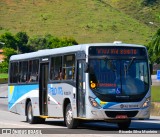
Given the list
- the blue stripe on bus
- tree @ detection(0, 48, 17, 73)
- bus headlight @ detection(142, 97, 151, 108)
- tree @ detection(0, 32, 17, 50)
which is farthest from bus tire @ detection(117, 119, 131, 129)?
tree @ detection(0, 32, 17, 50)

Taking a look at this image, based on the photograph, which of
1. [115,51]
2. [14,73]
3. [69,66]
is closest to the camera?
[115,51]

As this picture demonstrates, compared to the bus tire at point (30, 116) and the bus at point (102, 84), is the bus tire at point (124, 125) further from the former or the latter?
the bus tire at point (30, 116)

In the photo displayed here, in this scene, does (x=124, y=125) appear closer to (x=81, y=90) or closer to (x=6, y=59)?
(x=81, y=90)

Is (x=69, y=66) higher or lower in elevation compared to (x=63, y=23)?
lower

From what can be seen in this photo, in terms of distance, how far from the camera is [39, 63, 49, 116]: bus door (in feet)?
93.6

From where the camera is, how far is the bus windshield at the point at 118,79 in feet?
78.9

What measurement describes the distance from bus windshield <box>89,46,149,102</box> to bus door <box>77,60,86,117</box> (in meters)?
0.42

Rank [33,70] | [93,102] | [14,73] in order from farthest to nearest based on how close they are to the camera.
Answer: [14,73], [33,70], [93,102]

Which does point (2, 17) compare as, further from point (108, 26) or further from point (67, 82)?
point (67, 82)

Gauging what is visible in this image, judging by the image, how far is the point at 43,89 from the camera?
2886 centimetres

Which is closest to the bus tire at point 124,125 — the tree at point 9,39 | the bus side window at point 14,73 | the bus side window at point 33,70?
the bus side window at point 33,70

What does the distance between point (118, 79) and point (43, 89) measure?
5.42 meters

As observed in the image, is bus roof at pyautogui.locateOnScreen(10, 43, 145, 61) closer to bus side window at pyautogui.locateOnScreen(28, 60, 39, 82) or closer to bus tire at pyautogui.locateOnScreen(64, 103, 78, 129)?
bus side window at pyautogui.locateOnScreen(28, 60, 39, 82)

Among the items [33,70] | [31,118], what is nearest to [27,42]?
[31,118]
